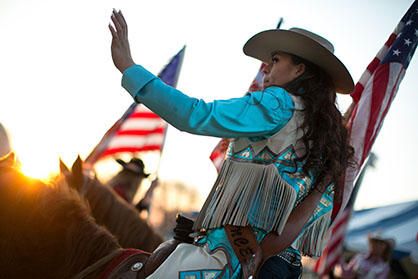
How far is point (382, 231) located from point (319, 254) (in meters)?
8.78

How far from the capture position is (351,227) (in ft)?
38.5

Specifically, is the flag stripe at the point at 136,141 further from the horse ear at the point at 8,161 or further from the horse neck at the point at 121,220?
the horse ear at the point at 8,161

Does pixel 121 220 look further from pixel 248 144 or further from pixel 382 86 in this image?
pixel 382 86

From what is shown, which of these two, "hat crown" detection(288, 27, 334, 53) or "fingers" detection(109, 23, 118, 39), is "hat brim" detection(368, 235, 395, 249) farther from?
"fingers" detection(109, 23, 118, 39)

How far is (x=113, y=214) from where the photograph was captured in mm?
4199

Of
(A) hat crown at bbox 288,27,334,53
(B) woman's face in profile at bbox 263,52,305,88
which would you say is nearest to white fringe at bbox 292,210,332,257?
(B) woman's face in profile at bbox 263,52,305,88

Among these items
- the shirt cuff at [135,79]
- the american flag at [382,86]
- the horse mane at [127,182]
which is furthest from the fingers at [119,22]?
the horse mane at [127,182]

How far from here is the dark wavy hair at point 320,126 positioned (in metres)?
2.05

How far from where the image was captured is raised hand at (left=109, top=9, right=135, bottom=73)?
6.27ft

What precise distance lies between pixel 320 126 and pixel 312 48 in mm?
486

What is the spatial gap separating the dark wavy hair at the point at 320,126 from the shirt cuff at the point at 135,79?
79cm

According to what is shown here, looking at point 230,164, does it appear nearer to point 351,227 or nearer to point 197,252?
point 197,252

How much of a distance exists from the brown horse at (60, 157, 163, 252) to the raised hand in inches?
96.3

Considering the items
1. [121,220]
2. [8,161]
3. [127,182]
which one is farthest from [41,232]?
[127,182]
